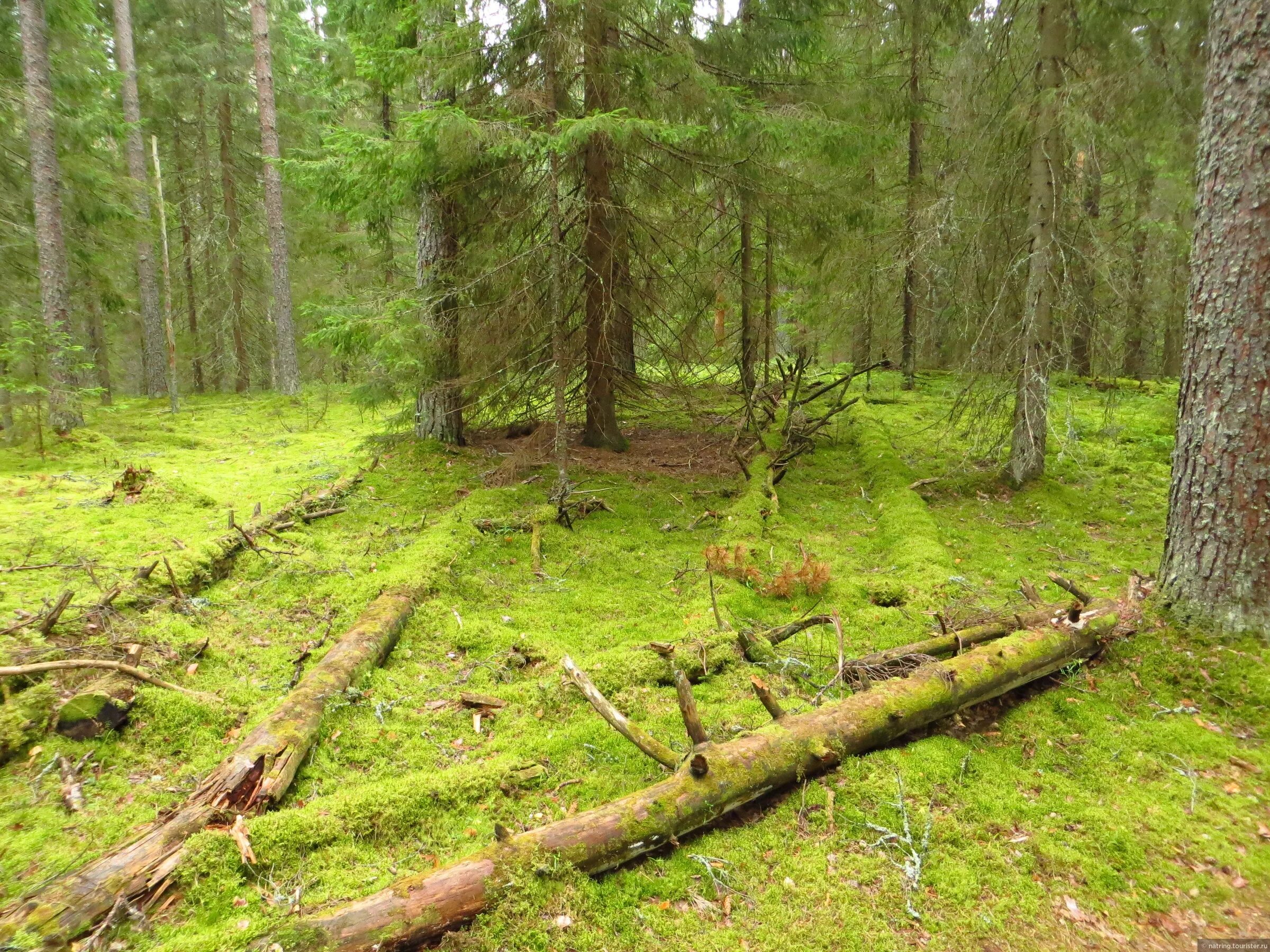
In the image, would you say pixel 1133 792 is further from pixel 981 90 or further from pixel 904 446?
pixel 981 90

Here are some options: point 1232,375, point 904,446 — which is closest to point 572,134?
point 1232,375

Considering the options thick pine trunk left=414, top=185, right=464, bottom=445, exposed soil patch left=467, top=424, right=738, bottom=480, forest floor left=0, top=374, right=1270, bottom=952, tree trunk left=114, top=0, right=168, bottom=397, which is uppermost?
tree trunk left=114, top=0, right=168, bottom=397

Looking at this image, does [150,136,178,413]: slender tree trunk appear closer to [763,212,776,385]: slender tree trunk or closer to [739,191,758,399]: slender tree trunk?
[739,191,758,399]: slender tree trunk

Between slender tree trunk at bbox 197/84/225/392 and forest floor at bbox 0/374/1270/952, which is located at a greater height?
slender tree trunk at bbox 197/84/225/392

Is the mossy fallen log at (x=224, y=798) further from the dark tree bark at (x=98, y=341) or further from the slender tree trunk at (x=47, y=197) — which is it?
the dark tree bark at (x=98, y=341)

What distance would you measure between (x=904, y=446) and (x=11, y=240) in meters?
18.1

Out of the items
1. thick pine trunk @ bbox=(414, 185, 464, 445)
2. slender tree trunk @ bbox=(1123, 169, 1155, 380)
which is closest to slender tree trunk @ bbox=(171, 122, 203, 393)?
thick pine trunk @ bbox=(414, 185, 464, 445)

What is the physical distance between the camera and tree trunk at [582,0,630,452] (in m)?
7.68

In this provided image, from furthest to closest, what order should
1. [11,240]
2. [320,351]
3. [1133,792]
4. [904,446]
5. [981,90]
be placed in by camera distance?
1. [320,351]
2. [11,240]
3. [904,446]
4. [981,90]
5. [1133,792]

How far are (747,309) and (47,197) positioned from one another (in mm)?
12349

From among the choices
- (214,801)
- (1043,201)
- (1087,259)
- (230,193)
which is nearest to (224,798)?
(214,801)

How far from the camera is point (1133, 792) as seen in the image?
347cm

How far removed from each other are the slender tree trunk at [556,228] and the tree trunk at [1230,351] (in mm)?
5608

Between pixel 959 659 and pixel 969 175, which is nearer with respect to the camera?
pixel 959 659
